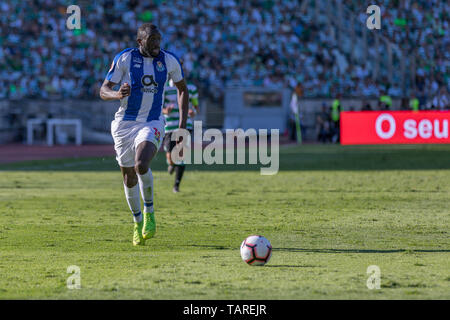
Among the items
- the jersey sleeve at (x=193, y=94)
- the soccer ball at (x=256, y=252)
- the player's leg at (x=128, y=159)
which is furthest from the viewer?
the jersey sleeve at (x=193, y=94)

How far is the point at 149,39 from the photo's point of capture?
10680 mm

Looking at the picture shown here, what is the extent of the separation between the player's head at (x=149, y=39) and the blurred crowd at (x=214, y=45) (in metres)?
28.2

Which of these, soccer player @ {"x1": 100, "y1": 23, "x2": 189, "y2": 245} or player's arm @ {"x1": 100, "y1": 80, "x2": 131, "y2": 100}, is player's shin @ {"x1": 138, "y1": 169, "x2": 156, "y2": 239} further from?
player's arm @ {"x1": 100, "y1": 80, "x2": 131, "y2": 100}

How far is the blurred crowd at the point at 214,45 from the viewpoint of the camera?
130 feet

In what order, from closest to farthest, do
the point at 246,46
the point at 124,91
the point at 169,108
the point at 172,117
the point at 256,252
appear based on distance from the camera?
the point at 256,252 → the point at 124,91 → the point at 169,108 → the point at 172,117 → the point at 246,46

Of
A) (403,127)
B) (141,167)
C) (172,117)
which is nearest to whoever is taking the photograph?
(141,167)

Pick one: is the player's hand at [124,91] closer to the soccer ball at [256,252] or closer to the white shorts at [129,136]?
the white shorts at [129,136]

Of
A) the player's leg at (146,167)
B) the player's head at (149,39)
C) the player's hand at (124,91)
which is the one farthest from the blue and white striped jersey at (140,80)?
the player's hand at (124,91)

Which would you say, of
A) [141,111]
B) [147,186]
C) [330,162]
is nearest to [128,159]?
[147,186]

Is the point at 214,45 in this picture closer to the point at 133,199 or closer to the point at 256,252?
the point at 133,199

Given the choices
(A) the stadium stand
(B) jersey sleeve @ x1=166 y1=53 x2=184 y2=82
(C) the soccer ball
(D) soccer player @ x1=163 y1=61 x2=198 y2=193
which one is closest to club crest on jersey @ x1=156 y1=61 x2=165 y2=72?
(B) jersey sleeve @ x1=166 y1=53 x2=184 y2=82

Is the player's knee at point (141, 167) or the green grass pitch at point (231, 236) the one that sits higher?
the player's knee at point (141, 167)

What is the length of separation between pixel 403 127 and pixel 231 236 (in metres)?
25.0
